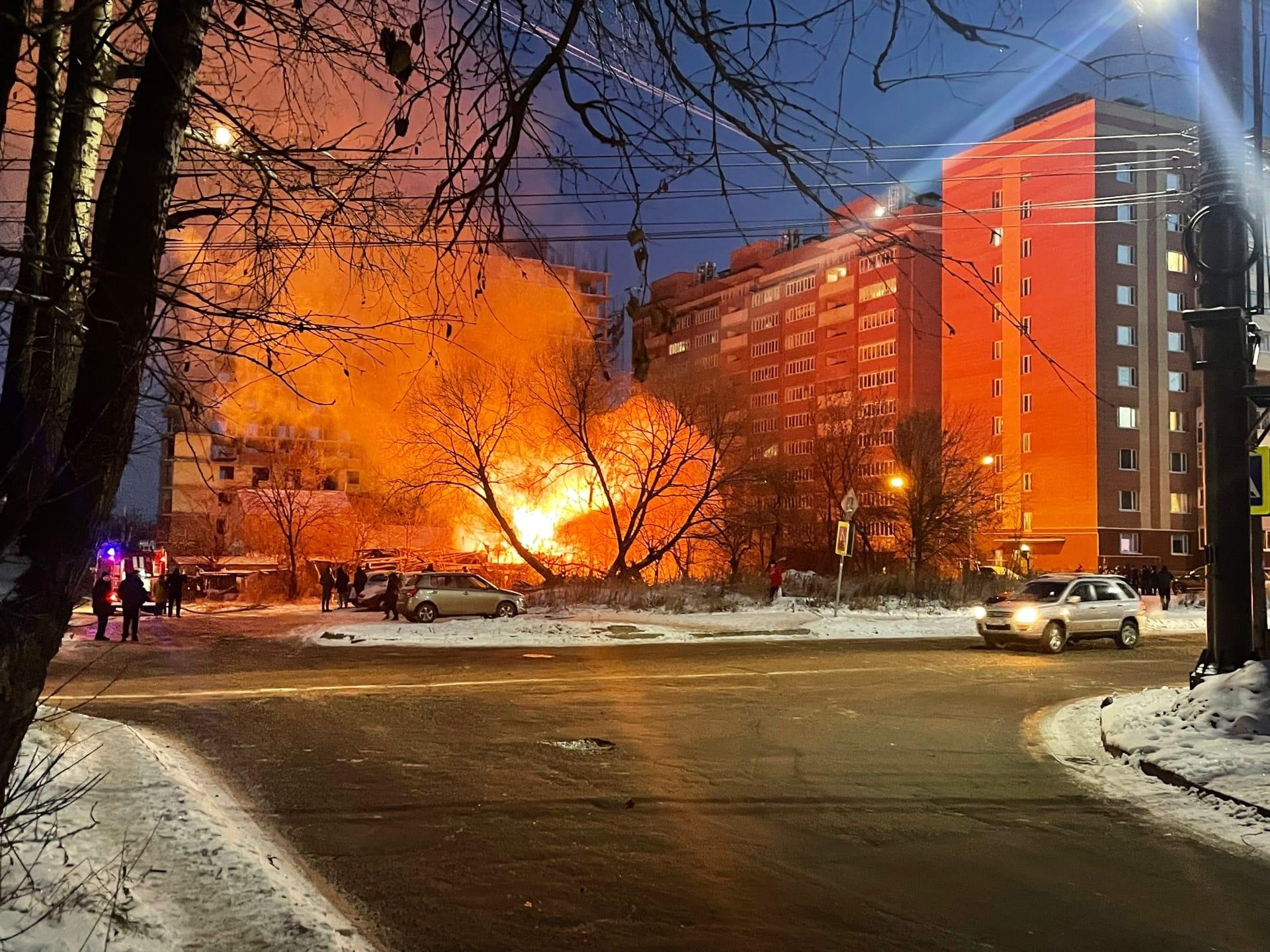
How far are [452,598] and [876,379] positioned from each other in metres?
57.6

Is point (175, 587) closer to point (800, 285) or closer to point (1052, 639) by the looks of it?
point (1052, 639)

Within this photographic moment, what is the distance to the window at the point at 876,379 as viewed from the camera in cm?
7719

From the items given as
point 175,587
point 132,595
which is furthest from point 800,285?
point 132,595

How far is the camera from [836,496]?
53500 millimetres

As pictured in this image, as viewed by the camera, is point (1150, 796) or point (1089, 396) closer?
point (1150, 796)

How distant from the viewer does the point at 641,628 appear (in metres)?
24.3

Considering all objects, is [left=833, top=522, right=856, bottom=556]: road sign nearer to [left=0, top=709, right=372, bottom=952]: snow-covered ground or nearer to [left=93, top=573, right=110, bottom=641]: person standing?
[left=93, top=573, right=110, bottom=641]: person standing

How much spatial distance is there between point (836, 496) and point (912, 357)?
92.5 feet

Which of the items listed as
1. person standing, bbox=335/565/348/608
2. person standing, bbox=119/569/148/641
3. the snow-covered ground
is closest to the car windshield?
the snow-covered ground

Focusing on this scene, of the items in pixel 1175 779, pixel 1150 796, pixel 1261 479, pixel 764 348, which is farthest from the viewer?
pixel 764 348

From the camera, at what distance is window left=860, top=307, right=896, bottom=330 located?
75062 mm

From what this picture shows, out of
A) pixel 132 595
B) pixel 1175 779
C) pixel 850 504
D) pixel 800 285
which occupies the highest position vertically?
pixel 800 285

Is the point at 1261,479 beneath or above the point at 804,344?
beneath

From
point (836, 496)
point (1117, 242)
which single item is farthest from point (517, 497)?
point (1117, 242)
